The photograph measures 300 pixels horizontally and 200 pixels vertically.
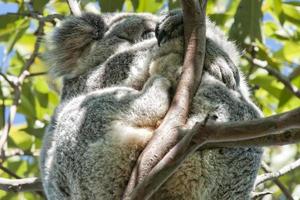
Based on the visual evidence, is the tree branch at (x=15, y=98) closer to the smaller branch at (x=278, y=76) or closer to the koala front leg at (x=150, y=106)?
the koala front leg at (x=150, y=106)

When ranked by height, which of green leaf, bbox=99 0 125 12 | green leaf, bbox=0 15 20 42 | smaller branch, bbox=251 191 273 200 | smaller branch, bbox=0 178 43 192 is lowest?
smaller branch, bbox=251 191 273 200

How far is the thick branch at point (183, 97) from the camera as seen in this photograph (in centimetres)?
288

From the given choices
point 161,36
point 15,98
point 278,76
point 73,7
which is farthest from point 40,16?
point 278,76

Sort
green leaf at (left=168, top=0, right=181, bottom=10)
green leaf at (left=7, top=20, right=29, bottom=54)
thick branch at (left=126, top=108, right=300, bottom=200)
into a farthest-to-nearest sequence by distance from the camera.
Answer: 1. green leaf at (left=7, top=20, right=29, bottom=54)
2. green leaf at (left=168, top=0, right=181, bottom=10)
3. thick branch at (left=126, top=108, right=300, bottom=200)

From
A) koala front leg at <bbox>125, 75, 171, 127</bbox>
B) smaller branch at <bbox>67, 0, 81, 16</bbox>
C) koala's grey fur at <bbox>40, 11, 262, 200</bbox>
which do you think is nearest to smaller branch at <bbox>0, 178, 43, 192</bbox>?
koala's grey fur at <bbox>40, 11, 262, 200</bbox>

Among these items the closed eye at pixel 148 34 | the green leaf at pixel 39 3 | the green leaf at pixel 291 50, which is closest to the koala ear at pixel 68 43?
the green leaf at pixel 39 3

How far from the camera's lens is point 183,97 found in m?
3.06

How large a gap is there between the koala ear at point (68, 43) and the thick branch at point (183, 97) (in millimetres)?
1416

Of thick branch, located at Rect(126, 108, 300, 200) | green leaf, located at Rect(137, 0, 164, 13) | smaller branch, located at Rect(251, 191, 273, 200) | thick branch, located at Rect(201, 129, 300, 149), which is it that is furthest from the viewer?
green leaf, located at Rect(137, 0, 164, 13)

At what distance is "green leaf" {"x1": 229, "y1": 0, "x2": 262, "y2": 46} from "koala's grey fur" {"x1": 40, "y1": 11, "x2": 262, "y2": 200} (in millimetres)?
574

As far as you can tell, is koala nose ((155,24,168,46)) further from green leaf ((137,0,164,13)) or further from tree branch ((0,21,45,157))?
green leaf ((137,0,164,13))

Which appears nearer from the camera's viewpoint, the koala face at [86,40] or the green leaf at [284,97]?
the koala face at [86,40]

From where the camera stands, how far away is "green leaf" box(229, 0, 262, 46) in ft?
14.7

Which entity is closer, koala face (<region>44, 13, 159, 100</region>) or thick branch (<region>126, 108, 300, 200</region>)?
thick branch (<region>126, 108, 300, 200</region>)
